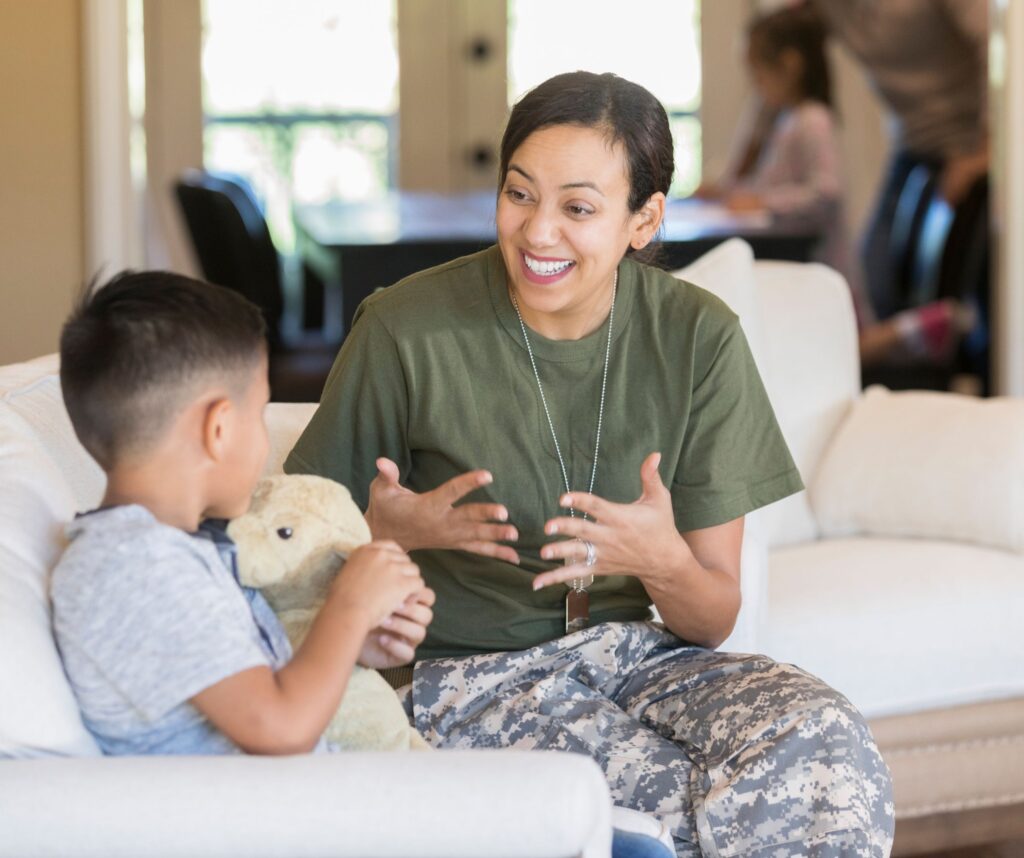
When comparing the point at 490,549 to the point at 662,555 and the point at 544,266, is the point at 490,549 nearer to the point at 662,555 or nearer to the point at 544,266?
the point at 662,555

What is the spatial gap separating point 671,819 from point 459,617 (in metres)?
0.33

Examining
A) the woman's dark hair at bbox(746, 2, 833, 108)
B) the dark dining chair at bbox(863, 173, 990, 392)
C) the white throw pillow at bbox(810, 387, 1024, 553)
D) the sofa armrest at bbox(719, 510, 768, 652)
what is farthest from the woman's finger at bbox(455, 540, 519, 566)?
the woman's dark hair at bbox(746, 2, 833, 108)

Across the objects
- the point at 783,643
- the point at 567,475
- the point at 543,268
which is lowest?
the point at 783,643

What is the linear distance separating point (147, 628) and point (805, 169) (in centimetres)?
461

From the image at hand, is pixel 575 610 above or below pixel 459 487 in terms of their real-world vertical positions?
below

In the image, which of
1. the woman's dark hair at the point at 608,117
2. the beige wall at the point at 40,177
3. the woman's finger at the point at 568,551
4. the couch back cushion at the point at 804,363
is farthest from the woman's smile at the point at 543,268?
the beige wall at the point at 40,177

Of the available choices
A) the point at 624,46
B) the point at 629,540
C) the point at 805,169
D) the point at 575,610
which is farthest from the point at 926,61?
the point at 629,540

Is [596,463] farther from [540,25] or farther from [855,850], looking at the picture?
[540,25]

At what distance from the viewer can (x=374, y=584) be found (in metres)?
1.22

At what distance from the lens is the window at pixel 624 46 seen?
6293 mm

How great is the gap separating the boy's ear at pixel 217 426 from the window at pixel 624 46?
5.19 m

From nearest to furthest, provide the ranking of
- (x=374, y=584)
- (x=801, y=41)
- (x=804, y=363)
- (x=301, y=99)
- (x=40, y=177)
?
1. (x=374, y=584)
2. (x=804, y=363)
3. (x=40, y=177)
4. (x=801, y=41)
5. (x=301, y=99)

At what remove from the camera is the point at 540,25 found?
633 centimetres

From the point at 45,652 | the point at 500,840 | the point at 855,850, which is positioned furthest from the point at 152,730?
the point at 855,850
